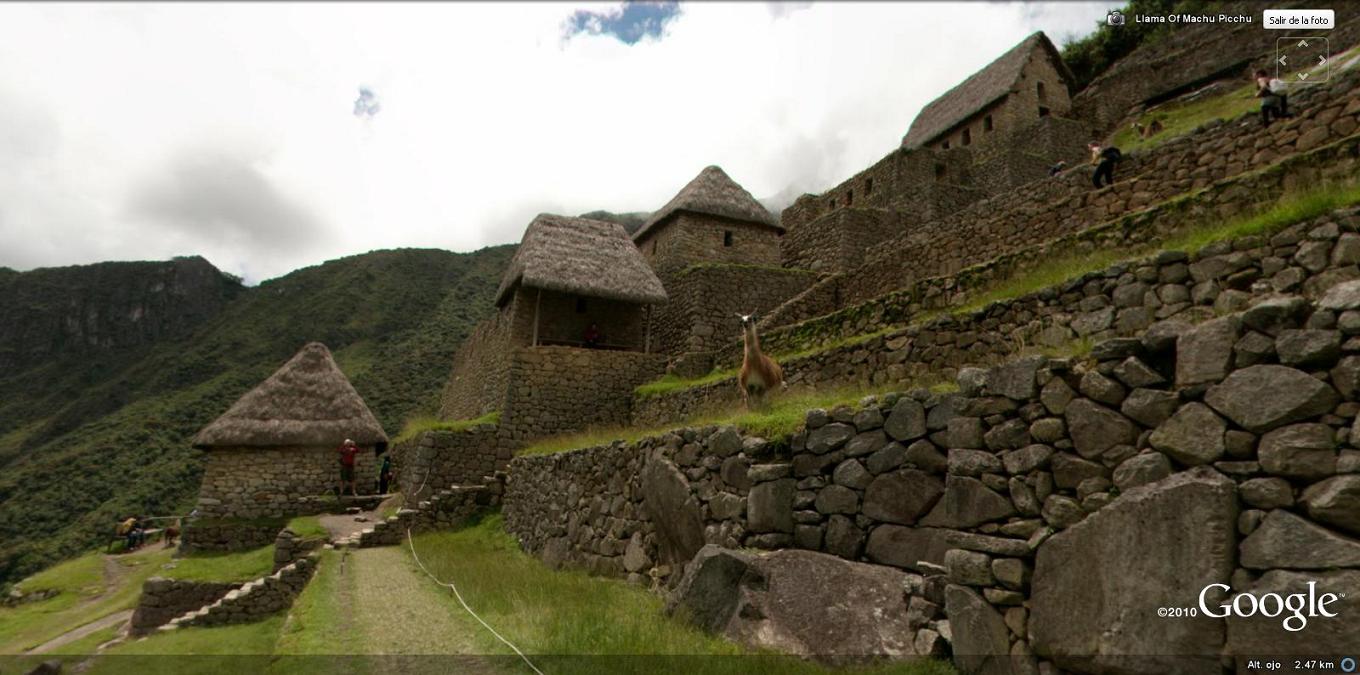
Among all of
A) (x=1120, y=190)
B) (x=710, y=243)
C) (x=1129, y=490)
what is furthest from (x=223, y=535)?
(x=1120, y=190)

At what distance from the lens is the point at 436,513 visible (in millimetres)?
14672

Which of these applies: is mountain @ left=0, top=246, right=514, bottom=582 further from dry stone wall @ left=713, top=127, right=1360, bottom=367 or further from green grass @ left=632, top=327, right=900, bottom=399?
dry stone wall @ left=713, top=127, right=1360, bottom=367

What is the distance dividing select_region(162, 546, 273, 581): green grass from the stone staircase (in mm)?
1986

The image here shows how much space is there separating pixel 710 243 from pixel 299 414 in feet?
43.4

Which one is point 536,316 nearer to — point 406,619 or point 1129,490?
point 406,619

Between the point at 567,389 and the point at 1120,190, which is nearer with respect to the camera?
the point at 1120,190

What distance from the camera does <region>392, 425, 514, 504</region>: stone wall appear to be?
16.1 meters

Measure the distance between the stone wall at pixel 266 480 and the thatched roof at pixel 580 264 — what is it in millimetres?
6826

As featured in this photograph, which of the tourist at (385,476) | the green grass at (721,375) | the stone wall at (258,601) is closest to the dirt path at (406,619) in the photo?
the stone wall at (258,601)

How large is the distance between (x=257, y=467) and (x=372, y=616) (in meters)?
13.7

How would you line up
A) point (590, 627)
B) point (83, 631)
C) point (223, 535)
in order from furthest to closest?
point (223, 535) < point (83, 631) < point (590, 627)

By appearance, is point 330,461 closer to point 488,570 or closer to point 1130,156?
point 488,570

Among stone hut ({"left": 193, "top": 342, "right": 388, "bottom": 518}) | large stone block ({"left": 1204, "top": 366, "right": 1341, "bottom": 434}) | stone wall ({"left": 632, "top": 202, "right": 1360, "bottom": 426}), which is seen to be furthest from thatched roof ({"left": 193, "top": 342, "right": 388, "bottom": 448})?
large stone block ({"left": 1204, "top": 366, "right": 1341, "bottom": 434})

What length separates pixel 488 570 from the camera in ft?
32.2
